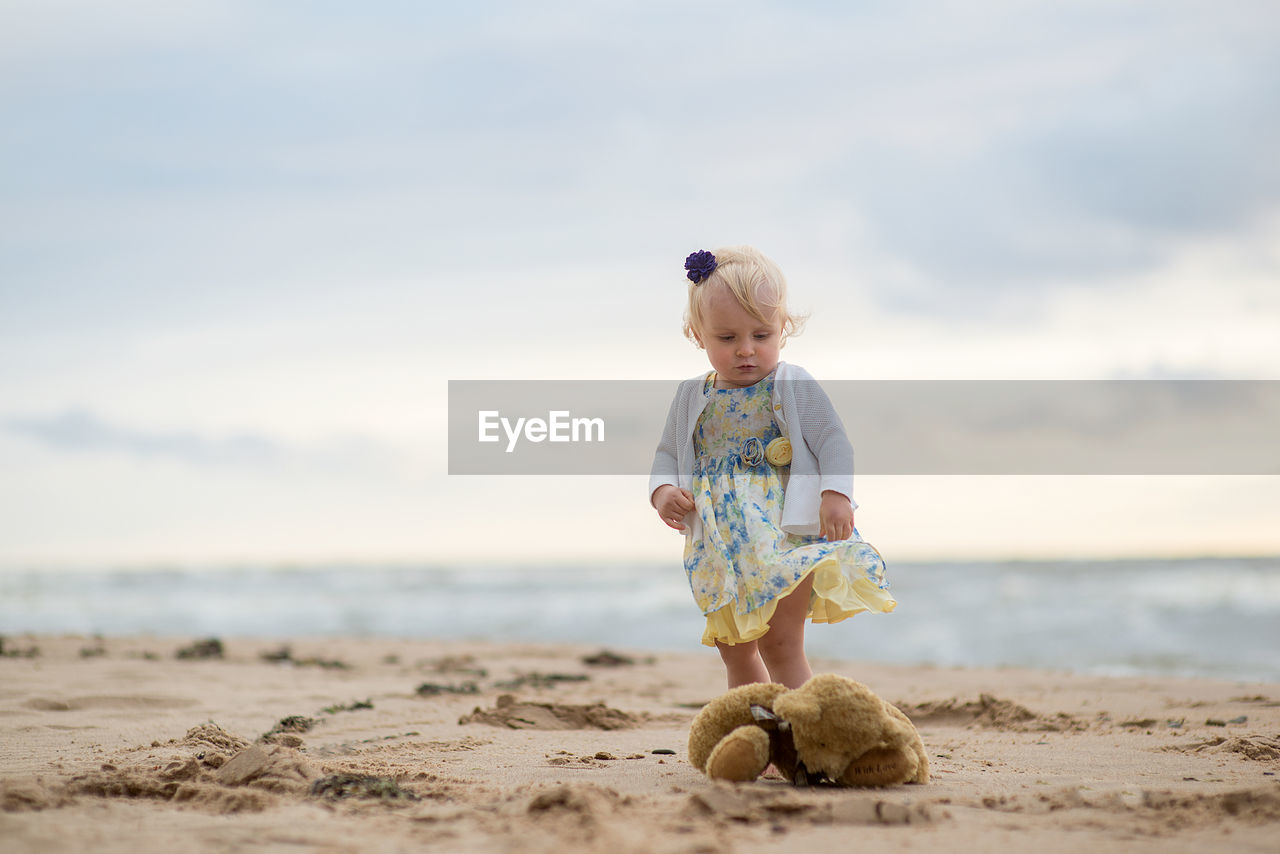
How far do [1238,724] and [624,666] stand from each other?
12.7 feet

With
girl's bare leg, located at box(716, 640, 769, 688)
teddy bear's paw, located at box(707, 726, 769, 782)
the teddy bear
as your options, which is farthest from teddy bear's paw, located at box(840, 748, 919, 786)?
girl's bare leg, located at box(716, 640, 769, 688)

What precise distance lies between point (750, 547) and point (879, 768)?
71 cm

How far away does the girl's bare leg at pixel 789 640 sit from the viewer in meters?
2.88

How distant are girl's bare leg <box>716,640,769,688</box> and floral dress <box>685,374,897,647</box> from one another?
0.23ft

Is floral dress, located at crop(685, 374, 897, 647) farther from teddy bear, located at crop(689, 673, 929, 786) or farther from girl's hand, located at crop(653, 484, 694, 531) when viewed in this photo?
teddy bear, located at crop(689, 673, 929, 786)

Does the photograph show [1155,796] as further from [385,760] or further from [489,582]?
[489,582]

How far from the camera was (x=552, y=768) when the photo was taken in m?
2.84

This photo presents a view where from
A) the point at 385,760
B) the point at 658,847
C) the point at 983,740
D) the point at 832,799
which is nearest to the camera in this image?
the point at 658,847

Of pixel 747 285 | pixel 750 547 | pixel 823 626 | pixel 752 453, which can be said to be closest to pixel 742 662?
pixel 750 547

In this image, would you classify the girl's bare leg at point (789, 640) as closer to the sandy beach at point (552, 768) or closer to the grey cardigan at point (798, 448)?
the grey cardigan at point (798, 448)

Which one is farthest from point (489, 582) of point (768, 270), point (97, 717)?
point (768, 270)

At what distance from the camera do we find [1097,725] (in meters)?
3.99

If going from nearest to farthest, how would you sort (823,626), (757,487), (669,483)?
(757,487), (669,483), (823,626)

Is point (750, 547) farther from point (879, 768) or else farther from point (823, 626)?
point (823, 626)
